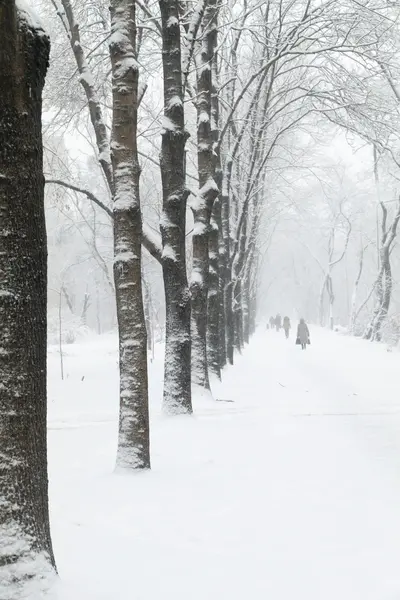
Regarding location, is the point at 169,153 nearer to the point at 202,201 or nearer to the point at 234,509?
the point at 202,201

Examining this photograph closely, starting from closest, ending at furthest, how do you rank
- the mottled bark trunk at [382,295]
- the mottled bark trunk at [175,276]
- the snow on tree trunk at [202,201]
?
the mottled bark trunk at [175,276]
the snow on tree trunk at [202,201]
the mottled bark trunk at [382,295]

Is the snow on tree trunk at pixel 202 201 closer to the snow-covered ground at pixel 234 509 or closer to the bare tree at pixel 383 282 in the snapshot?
the snow-covered ground at pixel 234 509

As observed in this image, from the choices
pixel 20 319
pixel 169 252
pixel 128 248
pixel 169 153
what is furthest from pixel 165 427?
pixel 20 319

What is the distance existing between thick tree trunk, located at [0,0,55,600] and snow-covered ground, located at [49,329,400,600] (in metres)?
0.37

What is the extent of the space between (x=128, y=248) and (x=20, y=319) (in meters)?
2.87

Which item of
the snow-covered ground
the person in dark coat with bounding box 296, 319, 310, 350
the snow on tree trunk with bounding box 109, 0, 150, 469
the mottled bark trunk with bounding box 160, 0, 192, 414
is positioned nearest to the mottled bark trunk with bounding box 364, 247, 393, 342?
the person in dark coat with bounding box 296, 319, 310, 350

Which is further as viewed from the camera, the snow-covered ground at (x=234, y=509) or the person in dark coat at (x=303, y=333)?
the person in dark coat at (x=303, y=333)

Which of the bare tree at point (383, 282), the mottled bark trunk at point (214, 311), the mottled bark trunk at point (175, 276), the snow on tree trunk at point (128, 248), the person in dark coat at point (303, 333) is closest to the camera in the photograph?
the snow on tree trunk at point (128, 248)

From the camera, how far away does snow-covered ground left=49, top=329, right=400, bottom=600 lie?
310 centimetres

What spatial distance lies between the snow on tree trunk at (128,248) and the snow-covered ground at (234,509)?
456 mm

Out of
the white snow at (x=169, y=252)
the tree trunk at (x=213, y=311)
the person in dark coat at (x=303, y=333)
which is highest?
the white snow at (x=169, y=252)

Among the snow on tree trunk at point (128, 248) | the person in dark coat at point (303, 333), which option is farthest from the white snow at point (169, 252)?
→ the person in dark coat at point (303, 333)

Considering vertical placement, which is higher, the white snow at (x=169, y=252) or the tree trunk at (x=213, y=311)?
the white snow at (x=169, y=252)

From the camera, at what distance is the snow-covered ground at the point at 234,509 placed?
10.2 ft
